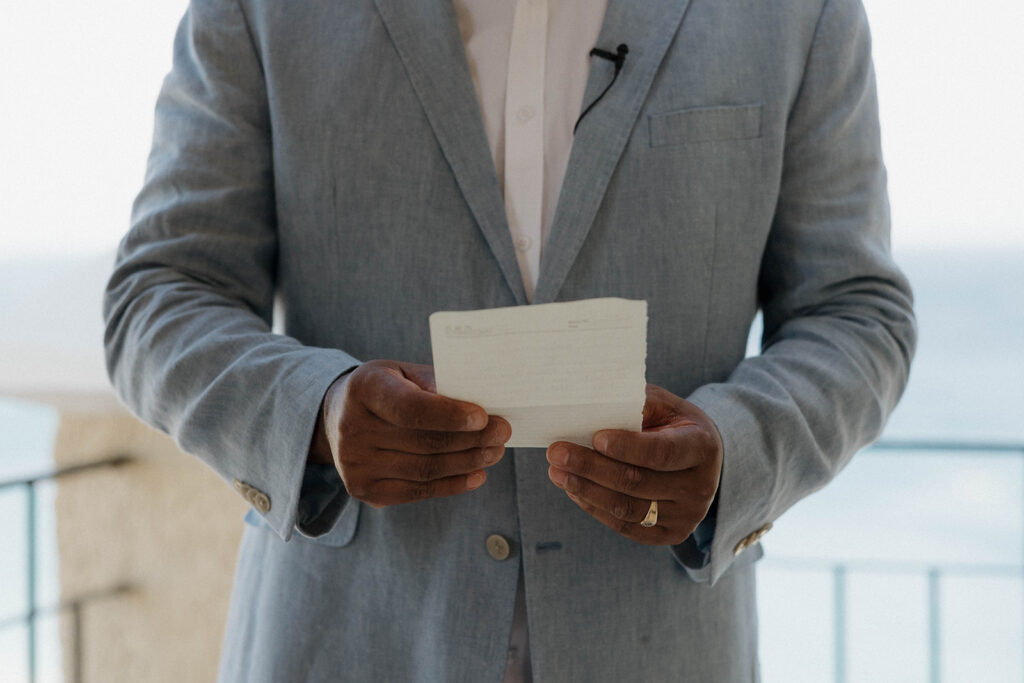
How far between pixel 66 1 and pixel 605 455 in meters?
1.94

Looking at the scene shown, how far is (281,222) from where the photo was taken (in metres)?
0.96

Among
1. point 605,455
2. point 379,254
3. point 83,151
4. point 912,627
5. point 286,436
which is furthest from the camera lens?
point 912,627

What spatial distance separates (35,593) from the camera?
2.13m

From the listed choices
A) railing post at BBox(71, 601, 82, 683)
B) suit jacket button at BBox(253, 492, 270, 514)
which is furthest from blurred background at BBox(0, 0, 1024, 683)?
suit jacket button at BBox(253, 492, 270, 514)

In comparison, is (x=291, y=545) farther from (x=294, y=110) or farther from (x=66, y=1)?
(x=66, y=1)

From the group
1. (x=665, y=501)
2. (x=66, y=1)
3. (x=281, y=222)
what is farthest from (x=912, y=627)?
(x=66, y=1)

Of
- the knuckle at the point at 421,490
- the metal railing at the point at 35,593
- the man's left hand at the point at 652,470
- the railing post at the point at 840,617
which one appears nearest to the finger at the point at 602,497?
the man's left hand at the point at 652,470

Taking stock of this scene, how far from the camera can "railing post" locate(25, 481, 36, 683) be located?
6.89 feet

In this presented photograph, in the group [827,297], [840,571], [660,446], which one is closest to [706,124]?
[827,297]

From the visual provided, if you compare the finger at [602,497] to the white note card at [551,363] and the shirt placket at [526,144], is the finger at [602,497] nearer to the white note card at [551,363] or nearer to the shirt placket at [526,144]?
the white note card at [551,363]

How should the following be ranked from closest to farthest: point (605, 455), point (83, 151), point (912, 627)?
point (605, 455) < point (83, 151) < point (912, 627)

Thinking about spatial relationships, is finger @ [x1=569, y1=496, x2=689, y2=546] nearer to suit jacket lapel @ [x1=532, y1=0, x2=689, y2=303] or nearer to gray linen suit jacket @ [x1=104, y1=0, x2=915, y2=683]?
gray linen suit jacket @ [x1=104, y1=0, x2=915, y2=683]

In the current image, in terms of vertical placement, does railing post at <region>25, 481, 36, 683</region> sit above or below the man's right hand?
below

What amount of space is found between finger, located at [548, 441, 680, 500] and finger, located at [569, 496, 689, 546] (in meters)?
0.04
